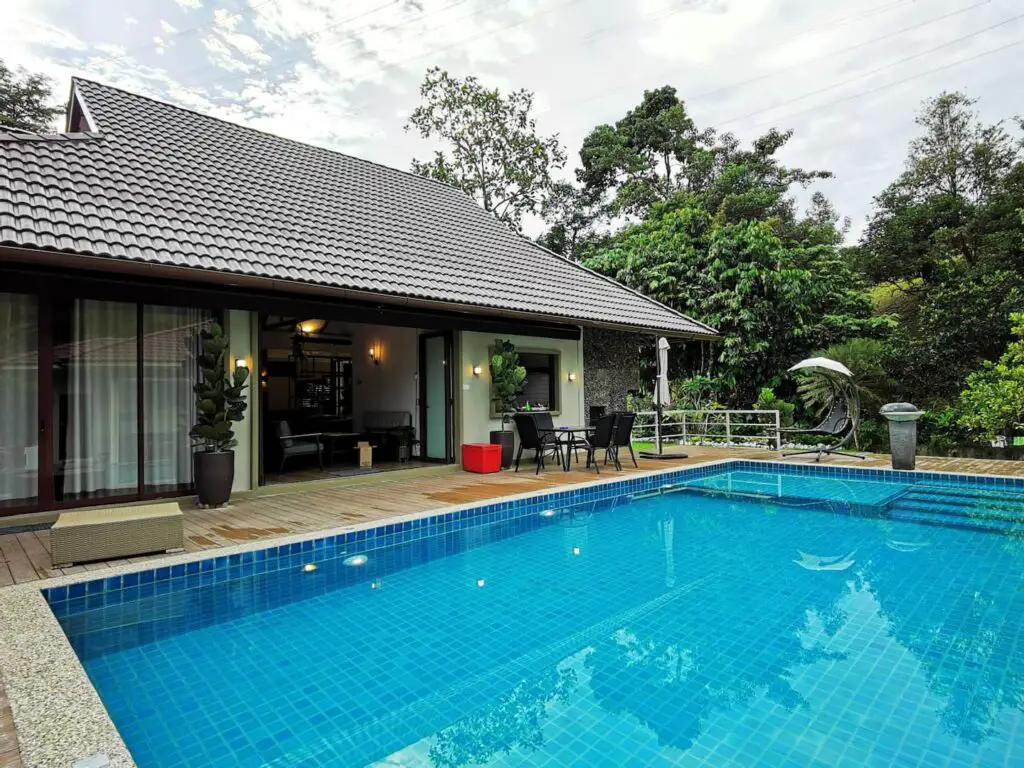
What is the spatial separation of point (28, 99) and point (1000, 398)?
2895 centimetres

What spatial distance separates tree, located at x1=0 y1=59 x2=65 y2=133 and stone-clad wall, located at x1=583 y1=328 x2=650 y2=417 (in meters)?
20.5

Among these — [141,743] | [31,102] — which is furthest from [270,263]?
[31,102]

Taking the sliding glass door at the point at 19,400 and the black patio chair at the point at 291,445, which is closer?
the sliding glass door at the point at 19,400

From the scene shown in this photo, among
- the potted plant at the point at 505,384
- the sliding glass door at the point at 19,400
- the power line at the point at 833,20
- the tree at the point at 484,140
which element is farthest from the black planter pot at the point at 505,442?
the tree at the point at 484,140

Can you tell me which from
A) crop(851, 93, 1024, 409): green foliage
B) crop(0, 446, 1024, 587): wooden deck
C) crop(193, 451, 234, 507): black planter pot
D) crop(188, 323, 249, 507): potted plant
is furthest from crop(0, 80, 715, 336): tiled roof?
crop(851, 93, 1024, 409): green foliage

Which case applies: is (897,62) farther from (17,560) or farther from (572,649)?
(17,560)

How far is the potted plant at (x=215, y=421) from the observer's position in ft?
21.0

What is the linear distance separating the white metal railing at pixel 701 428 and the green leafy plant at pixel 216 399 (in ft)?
28.3

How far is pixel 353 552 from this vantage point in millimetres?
5273

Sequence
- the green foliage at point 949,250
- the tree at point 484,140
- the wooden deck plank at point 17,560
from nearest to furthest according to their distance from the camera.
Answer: the wooden deck plank at point 17,560, the green foliage at point 949,250, the tree at point 484,140

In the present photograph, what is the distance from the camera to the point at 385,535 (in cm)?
558

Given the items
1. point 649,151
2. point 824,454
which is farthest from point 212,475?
point 649,151

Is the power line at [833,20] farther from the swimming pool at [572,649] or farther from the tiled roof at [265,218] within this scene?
the swimming pool at [572,649]

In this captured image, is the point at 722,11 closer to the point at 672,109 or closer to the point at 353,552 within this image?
the point at 353,552
